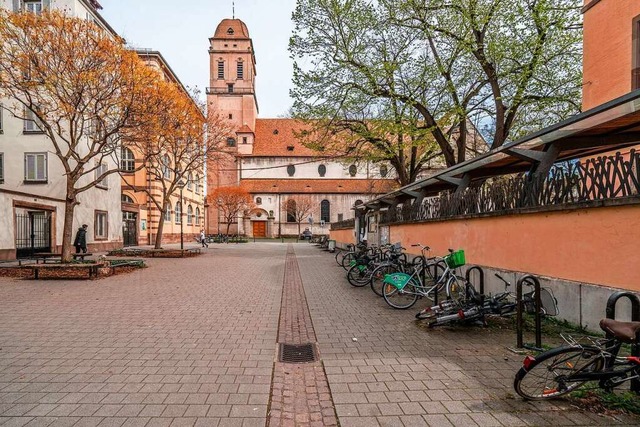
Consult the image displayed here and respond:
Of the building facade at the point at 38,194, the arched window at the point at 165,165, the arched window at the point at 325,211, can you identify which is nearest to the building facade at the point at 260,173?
the arched window at the point at 325,211

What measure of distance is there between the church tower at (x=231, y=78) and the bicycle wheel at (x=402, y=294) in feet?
179

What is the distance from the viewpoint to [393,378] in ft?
14.0

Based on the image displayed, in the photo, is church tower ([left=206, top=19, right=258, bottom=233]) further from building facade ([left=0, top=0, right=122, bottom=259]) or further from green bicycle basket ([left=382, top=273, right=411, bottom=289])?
green bicycle basket ([left=382, top=273, right=411, bottom=289])

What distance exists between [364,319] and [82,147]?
76.3ft

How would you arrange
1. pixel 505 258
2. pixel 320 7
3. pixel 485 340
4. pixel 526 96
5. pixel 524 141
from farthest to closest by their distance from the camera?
pixel 320 7 < pixel 526 96 < pixel 505 258 < pixel 524 141 < pixel 485 340

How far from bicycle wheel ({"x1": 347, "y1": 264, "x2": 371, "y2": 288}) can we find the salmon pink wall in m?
2.89

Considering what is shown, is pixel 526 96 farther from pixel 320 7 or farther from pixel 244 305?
pixel 244 305

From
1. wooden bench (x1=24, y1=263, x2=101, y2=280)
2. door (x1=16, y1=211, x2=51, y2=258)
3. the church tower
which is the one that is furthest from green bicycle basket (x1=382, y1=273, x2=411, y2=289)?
the church tower

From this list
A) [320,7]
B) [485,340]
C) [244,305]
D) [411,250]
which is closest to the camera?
[485,340]

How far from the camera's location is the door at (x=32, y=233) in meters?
19.2

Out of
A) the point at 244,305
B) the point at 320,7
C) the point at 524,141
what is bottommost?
the point at 244,305

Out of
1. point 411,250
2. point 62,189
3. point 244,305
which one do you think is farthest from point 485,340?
point 62,189

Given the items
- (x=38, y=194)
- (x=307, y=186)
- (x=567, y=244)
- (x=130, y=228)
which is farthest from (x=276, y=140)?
(x=567, y=244)

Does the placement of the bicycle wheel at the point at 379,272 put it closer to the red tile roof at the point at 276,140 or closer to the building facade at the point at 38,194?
the building facade at the point at 38,194
